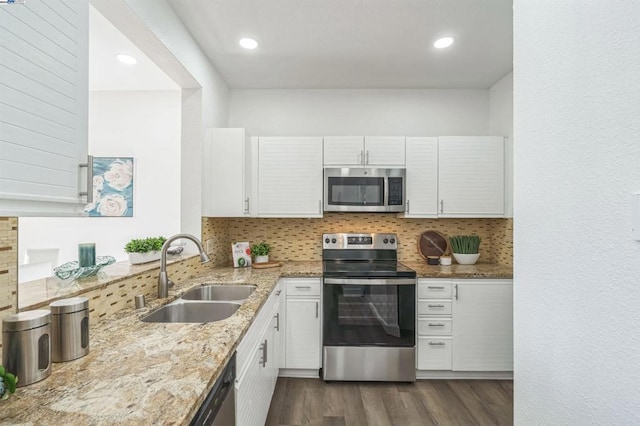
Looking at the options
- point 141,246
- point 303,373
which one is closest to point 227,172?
point 141,246

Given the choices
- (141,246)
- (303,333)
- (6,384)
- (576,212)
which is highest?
(576,212)

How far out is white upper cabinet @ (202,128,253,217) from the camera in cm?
290

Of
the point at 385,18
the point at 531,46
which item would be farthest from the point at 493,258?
the point at 531,46

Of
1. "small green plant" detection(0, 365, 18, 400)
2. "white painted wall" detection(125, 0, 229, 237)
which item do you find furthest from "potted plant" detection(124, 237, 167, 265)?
"small green plant" detection(0, 365, 18, 400)

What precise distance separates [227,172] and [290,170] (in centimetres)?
54

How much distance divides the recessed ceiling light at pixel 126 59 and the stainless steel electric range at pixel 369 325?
2.40 meters

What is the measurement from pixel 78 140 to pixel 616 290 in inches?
55.3

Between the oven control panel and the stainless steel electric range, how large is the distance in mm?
536

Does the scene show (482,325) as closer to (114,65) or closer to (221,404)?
(221,404)

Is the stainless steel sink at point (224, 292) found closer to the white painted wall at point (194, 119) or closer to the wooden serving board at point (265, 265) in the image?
the white painted wall at point (194, 119)

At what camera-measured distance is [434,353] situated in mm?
2781

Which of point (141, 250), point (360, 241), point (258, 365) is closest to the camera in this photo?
point (258, 365)

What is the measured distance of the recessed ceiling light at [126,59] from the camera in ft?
9.10

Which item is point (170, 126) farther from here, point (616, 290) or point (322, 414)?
point (616, 290)
